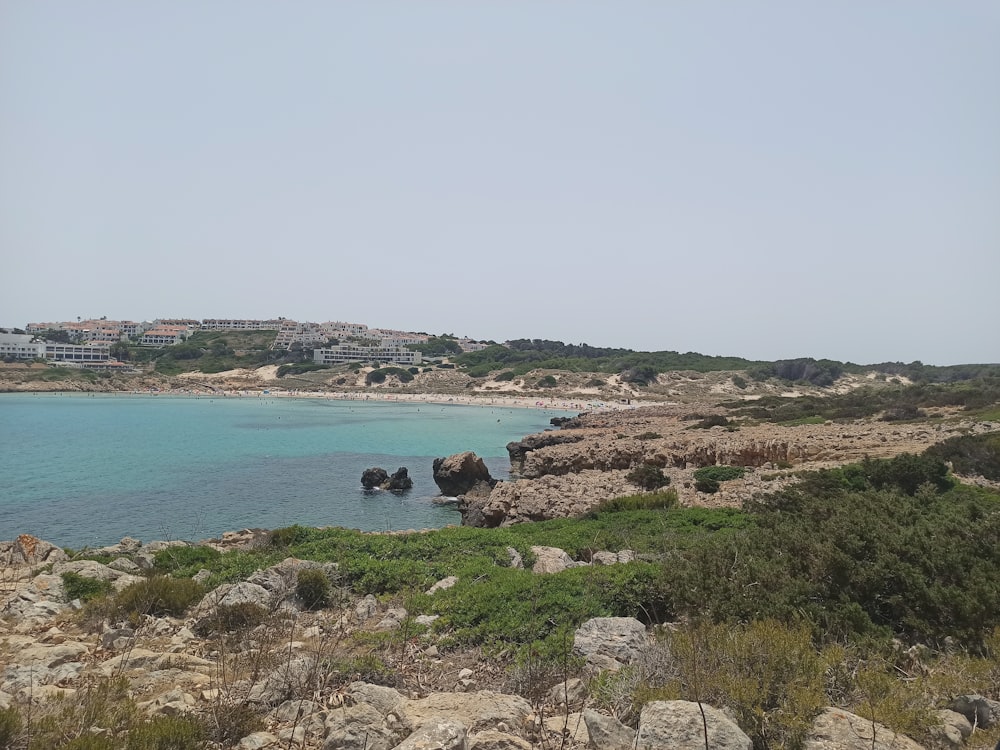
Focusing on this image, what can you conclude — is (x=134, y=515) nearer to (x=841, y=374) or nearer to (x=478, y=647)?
(x=478, y=647)

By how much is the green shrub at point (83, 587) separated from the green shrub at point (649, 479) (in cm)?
1722

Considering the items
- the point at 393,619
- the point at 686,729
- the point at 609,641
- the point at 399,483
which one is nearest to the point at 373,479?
the point at 399,483

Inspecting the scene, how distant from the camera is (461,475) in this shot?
3212 cm

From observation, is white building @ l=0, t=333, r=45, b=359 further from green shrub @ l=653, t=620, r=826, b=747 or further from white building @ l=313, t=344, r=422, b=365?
green shrub @ l=653, t=620, r=826, b=747

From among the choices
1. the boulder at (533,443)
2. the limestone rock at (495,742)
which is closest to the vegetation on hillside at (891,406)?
the boulder at (533,443)

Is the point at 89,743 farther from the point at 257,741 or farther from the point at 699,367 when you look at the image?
the point at 699,367

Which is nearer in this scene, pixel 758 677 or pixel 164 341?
pixel 758 677

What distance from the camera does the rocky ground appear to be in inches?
164

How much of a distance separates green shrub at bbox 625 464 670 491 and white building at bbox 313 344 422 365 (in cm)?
11657

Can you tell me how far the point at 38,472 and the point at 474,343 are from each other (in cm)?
14831

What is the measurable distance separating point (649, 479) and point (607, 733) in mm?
18705

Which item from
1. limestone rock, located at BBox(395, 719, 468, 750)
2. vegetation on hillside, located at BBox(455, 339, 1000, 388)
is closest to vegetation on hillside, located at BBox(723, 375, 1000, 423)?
limestone rock, located at BBox(395, 719, 468, 750)

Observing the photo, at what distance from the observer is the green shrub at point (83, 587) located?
906cm

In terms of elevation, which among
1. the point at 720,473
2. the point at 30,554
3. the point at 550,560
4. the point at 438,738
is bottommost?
the point at 30,554
